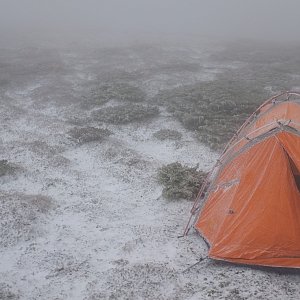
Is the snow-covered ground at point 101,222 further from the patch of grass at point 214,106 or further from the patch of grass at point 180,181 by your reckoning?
the patch of grass at point 214,106

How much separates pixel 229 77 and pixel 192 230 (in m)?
17.6

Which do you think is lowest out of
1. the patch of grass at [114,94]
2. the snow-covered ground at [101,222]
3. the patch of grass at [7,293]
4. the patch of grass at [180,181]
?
the patch of grass at [7,293]

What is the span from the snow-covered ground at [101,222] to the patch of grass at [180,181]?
0.88 ft

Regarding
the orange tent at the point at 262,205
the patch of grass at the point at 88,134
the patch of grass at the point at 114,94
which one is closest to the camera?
the orange tent at the point at 262,205

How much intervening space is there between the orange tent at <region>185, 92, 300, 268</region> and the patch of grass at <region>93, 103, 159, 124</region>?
9.41 m

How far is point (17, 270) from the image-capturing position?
9188 mm

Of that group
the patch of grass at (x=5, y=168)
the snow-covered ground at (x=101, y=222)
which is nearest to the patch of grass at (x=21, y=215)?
the snow-covered ground at (x=101, y=222)

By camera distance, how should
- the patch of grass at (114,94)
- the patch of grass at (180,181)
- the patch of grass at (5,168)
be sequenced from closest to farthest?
the patch of grass at (180,181), the patch of grass at (5,168), the patch of grass at (114,94)

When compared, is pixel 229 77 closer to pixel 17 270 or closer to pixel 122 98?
pixel 122 98

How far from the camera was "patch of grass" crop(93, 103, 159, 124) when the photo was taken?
61.8ft

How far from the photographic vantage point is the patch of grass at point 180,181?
12.2m

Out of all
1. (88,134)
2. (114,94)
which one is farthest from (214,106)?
(88,134)

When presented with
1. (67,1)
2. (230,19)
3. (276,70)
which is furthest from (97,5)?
(276,70)

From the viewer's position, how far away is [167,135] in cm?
1709
